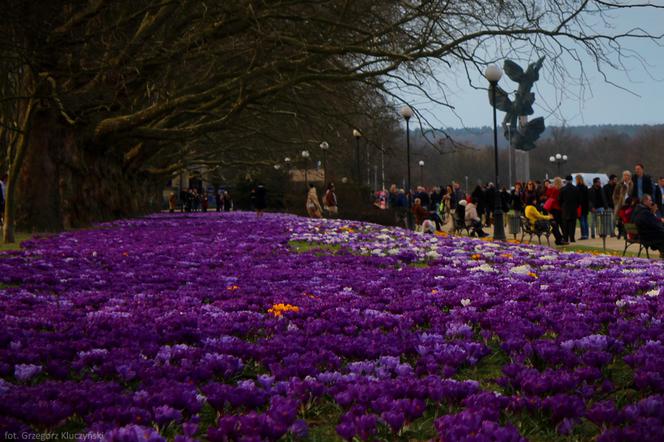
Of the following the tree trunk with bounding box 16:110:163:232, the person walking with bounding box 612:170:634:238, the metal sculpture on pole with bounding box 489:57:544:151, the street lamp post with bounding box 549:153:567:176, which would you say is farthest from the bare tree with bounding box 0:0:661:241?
the metal sculpture on pole with bounding box 489:57:544:151

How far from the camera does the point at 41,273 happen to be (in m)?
9.76

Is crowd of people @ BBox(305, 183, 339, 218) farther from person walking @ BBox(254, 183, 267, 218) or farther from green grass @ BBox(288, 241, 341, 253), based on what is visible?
green grass @ BBox(288, 241, 341, 253)

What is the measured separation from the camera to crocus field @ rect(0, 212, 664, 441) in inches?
132

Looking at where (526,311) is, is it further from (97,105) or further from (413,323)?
(97,105)

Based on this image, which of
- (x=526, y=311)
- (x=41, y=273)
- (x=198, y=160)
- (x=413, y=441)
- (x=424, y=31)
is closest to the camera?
(x=413, y=441)

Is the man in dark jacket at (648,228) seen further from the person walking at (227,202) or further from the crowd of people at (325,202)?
the person walking at (227,202)

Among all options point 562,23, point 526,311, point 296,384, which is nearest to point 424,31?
point 562,23

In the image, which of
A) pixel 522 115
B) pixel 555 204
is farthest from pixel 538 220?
pixel 522 115

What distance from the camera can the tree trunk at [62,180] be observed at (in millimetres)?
20172

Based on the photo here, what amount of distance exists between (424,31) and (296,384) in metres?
13.9

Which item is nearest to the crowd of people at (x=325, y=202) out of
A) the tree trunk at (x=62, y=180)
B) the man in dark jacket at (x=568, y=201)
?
the tree trunk at (x=62, y=180)

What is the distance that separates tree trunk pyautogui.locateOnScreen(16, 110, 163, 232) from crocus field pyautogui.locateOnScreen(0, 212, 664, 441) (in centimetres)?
1126

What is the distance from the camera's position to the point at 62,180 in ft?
72.7

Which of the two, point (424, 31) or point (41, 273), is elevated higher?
point (424, 31)
